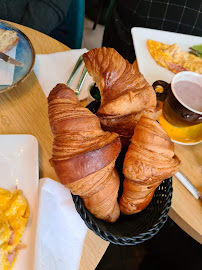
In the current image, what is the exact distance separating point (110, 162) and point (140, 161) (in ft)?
0.17

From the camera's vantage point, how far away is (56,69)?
899 millimetres

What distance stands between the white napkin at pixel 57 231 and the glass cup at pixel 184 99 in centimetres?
36

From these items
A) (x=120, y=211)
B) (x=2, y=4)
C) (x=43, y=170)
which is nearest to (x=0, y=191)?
(x=43, y=170)

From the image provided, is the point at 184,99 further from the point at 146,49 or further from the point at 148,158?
the point at 146,49

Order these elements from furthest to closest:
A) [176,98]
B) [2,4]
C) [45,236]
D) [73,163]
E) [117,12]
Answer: [117,12]
[2,4]
[176,98]
[45,236]
[73,163]

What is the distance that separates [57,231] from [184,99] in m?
0.46

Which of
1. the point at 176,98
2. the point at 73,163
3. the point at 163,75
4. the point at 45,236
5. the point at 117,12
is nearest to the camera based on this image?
the point at 73,163

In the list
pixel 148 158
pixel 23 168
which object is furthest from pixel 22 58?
pixel 148 158

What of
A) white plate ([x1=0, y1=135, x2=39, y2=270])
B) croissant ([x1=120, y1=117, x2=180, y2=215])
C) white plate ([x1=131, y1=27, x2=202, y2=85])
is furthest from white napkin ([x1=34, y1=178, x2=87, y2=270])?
white plate ([x1=131, y1=27, x2=202, y2=85])

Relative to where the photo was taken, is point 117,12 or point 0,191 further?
point 117,12

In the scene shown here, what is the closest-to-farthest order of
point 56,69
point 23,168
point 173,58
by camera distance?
point 23,168, point 56,69, point 173,58

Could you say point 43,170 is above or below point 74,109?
below

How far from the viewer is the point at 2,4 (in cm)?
113

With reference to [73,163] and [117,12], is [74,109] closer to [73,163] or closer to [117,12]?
[73,163]
